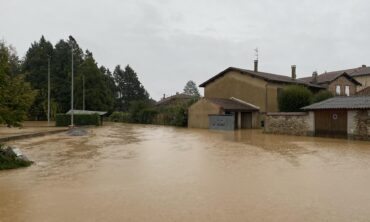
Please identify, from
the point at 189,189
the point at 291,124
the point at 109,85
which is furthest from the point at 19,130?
the point at 109,85

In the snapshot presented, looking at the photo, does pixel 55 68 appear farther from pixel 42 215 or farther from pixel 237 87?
pixel 42 215

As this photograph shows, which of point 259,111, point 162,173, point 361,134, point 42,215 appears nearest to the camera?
point 42,215

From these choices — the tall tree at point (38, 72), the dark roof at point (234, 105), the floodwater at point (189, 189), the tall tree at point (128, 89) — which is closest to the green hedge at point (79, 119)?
the dark roof at point (234, 105)

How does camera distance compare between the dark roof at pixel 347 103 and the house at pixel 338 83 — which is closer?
the dark roof at pixel 347 103

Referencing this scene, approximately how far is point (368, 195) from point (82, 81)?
61.5m

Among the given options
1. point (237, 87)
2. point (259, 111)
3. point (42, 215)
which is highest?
point (237, 87)

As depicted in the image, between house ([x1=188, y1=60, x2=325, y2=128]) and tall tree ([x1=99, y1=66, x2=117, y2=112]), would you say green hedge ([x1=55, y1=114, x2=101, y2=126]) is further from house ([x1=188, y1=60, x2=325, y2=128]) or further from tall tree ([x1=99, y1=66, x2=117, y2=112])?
tall tree ([x1=99, y1=66, x2=117, y2=112])

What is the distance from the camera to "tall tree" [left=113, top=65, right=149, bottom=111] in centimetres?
9750

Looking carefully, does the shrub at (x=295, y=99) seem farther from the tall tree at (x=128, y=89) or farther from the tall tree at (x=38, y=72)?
the tall tree at (x=128, y=89)

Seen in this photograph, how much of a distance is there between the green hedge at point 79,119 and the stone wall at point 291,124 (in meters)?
25.4

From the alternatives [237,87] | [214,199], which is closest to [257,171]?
[214,199]

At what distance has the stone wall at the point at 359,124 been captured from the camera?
24.5m

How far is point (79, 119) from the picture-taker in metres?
47.4

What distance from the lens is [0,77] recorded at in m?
14.6
